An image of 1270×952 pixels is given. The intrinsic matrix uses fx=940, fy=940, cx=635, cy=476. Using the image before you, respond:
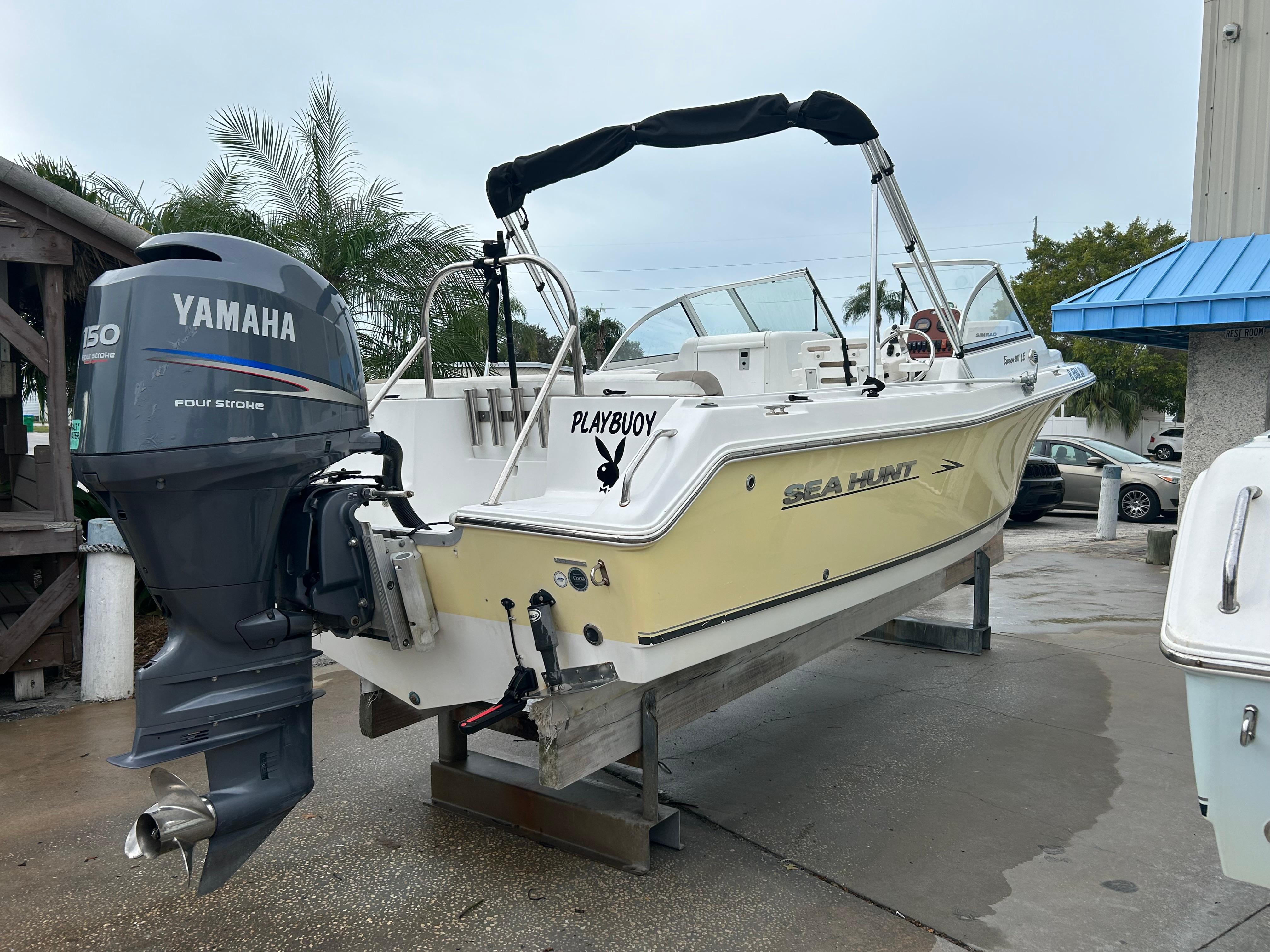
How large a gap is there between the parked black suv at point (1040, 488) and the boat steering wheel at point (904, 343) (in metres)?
7.18

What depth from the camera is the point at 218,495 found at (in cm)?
246

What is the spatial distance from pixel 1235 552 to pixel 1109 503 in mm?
9588

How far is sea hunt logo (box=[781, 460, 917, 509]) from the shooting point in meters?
3.23

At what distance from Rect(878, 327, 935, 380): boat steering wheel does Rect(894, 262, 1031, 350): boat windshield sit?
0.18 meters

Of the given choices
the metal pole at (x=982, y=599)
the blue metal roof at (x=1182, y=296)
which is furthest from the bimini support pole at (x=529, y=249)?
the blue metal roof at (x=1182, y=296)

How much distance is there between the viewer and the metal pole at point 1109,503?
34.8ft

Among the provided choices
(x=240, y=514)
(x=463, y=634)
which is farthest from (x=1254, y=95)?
(x=240, y=514)

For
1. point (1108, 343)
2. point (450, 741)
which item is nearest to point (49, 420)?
point (450, 741)

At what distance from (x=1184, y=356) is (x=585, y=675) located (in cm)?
3124

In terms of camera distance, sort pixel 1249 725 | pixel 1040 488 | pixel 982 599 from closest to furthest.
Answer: pixel 1249 725
pixel 982 599
pixel 1040 488

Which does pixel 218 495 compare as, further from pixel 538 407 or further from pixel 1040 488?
pixel 1040 488

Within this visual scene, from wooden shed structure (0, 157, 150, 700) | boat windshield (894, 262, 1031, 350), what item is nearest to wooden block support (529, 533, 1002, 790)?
boat windshield (894, 262, 1031, 350)

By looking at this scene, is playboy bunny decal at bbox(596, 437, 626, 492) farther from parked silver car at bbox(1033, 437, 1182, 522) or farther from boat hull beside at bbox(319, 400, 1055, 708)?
parked silver car at bbox(1033, 437, 1182, 522)

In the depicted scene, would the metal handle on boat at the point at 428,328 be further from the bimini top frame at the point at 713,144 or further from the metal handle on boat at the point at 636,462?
the bimini top frame at the point at 713,144
